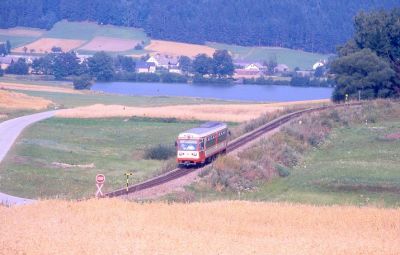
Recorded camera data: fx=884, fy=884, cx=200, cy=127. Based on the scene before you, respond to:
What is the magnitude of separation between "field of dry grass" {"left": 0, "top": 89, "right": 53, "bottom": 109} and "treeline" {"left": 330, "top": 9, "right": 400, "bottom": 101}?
32915mm

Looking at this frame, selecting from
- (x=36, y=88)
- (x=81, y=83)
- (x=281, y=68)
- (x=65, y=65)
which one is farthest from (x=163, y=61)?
(x=36, y=88)

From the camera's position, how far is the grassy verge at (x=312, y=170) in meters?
37.3

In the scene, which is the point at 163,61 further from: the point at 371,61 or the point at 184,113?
the point at 371,61

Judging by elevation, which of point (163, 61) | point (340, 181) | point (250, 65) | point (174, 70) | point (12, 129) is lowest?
point (174, 70)

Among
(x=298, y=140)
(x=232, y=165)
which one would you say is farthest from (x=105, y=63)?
(x=232, y=165)

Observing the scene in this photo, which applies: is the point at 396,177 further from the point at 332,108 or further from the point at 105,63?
the point at 105,63

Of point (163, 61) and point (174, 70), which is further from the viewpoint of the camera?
point (163, 61)

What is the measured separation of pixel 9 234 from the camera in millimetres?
22531

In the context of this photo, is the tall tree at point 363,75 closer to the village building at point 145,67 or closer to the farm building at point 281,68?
the farm building at point 281,68

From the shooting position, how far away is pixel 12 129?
6981 cm

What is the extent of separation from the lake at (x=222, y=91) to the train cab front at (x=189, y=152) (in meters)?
78.8

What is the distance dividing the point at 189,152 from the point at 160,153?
1332 centimetres

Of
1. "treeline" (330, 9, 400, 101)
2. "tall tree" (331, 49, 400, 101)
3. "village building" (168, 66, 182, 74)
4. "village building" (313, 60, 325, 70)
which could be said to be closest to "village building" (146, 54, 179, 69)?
"village building" (168, 66, 182, 74)

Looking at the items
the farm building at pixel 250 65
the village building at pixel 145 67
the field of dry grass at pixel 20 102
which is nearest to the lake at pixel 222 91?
the village building at pixel 145 67
